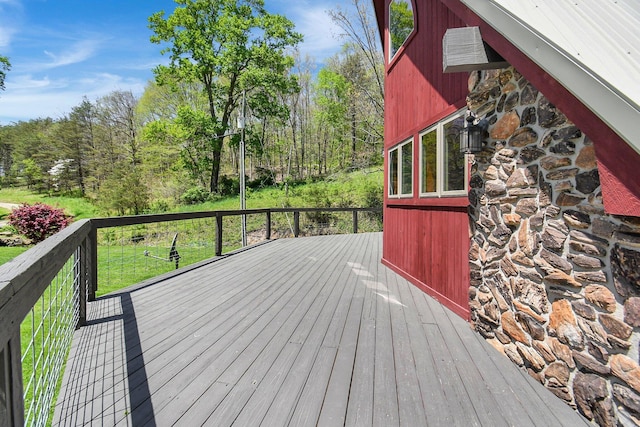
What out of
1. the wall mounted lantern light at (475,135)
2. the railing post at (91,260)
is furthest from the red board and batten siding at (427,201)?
the railing post at (91,260)

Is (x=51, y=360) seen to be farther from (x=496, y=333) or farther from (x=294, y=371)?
(x=496, y=333)

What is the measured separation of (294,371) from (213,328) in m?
0.98

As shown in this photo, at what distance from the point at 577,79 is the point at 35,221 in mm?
12841

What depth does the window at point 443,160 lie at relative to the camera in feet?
9.89

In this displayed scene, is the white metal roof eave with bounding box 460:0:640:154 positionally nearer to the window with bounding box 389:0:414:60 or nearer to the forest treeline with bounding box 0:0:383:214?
the window with bounding box 389:0:414:60

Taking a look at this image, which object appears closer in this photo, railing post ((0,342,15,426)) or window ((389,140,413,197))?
railing post ((0,342,15,426))

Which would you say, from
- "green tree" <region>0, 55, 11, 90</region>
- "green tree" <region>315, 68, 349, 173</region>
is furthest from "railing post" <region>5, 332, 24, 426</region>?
"green tree" <region>0, 55, 11, 90</region>

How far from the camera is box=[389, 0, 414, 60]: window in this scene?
172 inches

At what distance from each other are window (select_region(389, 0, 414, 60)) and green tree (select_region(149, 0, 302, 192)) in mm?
12119

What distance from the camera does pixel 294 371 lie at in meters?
1.98

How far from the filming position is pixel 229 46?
1614 centimetres

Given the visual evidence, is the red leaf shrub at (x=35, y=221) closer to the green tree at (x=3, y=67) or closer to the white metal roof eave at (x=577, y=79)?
the white metal roof eave at (x=577, y=79)

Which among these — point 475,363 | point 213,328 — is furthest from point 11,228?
point 475,363

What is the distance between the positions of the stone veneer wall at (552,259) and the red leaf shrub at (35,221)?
11.9 meters
